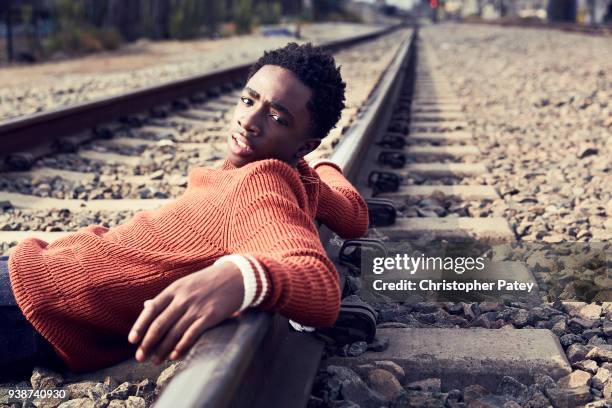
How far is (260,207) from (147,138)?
4.12m

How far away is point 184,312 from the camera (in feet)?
5.00

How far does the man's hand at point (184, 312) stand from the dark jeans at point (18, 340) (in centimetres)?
59

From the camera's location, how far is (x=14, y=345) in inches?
79.9

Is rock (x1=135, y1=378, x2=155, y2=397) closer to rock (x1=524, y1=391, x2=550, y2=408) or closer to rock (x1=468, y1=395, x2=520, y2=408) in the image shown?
rock (x1=468, y1=395, x2=520, y2=408)

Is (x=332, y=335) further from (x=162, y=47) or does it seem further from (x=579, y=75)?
(x=162, y=47)

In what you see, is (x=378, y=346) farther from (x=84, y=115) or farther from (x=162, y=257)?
(x=84, y=115)

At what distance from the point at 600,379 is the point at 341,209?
957 mm

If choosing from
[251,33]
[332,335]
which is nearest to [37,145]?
[332,335]

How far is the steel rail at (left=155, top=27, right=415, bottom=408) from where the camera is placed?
1.33 m

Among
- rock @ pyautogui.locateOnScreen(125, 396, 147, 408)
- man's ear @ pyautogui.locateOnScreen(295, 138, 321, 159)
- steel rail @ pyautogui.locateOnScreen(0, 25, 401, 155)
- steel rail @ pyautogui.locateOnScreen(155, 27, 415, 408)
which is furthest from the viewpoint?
steel rail @ pyautogui.locateOnScreen(0, 25, 401, 155)

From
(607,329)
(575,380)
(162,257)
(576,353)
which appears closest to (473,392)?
(575,380)

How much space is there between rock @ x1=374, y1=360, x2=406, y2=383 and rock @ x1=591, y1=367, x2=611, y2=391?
46 centimetres

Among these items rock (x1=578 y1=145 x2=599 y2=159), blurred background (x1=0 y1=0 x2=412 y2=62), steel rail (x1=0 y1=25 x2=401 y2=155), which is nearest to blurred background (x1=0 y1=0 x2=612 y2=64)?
blurred background (x1=0 y1=0 x2=412 y2=62)

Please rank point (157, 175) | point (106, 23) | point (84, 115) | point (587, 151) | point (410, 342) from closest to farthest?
point (410, 342)
point (157, 175)
point (587, 151)
point (84, 115)
point (106, 23)
